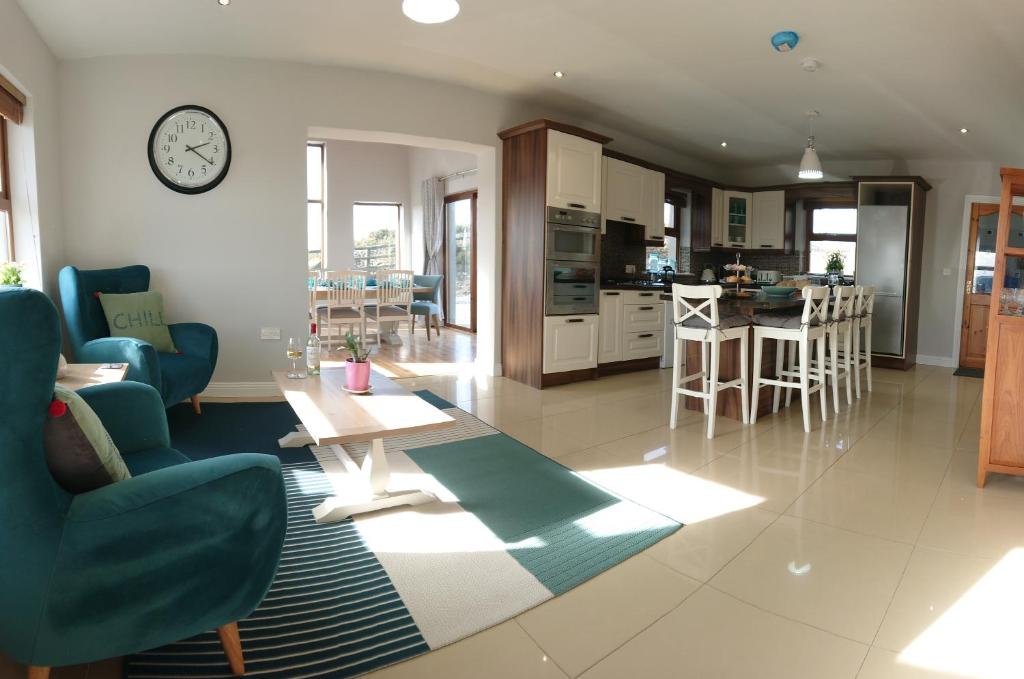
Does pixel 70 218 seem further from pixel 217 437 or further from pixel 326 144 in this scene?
pixel 326 144

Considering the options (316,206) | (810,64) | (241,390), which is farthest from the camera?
(316,206)

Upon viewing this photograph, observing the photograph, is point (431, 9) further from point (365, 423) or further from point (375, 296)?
point (375, 296)

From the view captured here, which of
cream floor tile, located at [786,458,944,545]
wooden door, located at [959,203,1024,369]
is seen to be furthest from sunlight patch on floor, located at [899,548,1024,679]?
wooden door, located at [959,203,1024,369]

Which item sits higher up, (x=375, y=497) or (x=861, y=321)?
(x=861, y=321)

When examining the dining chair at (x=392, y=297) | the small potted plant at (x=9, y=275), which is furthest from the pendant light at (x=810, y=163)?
the small potted plant at (x=9, y=275)

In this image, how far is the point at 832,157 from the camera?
7398 millimetres

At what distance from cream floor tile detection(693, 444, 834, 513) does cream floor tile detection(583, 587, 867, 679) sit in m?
0.99

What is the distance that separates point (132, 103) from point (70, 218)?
0.94m

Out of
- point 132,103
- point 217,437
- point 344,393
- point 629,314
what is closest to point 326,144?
point 132,103

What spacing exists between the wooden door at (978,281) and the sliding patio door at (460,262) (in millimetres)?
6319

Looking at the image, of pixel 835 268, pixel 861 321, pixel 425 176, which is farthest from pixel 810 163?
pixel 425 176

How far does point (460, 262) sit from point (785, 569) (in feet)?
27.1

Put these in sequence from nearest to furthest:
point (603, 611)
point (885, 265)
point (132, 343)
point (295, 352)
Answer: point (603, 611) < point (295, 352) < point (132, 343) < point (885, 265)

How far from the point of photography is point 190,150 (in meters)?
4.51
